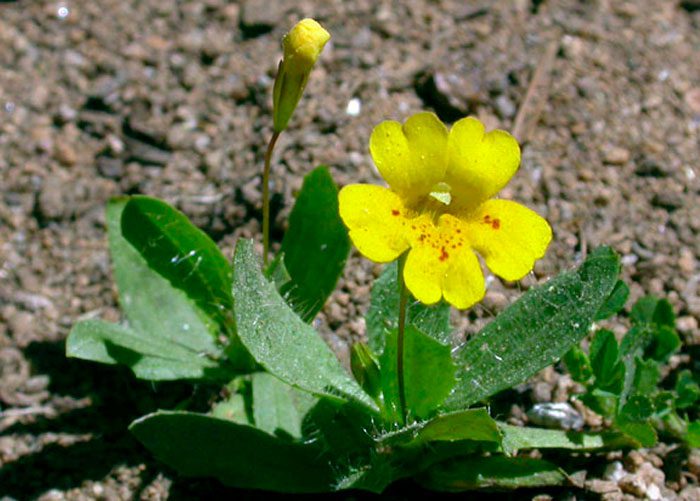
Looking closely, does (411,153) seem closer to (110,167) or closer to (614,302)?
(614,302)

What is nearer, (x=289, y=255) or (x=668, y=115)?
(x=289, y=255)

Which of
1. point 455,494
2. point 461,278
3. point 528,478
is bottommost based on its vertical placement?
point 455,494

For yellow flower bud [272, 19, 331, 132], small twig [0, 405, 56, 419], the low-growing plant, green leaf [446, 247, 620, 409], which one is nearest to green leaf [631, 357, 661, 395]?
the low-growing plant

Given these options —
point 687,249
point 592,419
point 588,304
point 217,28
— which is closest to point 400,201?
point 588,304

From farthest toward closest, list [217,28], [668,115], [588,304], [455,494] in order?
[217,28]
[668,115]
[455,494]
[588,304]

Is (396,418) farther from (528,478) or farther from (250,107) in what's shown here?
(250,107)

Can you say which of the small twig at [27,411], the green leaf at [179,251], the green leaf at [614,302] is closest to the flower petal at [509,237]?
the green leaf at [614,302]

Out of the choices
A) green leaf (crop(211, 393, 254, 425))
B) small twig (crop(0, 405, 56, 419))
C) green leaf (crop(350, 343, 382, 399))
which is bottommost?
small twig (crop(0, 405, 56, 419))

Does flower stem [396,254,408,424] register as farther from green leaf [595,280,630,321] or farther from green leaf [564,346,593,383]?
green leaf [595,280,630,321]
